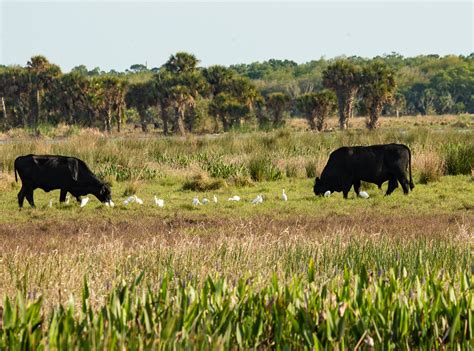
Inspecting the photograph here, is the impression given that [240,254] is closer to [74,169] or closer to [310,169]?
[74,169]

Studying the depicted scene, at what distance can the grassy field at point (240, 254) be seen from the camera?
462 cm

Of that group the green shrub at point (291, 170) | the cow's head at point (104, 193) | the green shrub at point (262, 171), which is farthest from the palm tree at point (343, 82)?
the cow's head at point (104, 193)

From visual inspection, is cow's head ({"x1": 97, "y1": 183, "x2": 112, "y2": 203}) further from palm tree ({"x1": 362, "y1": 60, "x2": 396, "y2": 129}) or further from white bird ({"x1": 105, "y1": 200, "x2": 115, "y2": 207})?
palm tree ({"x1": 362, "y1": 60, "x2": 396, "y2": 129})

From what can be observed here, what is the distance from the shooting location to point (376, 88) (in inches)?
1794

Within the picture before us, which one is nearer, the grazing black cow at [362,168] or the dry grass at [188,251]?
the dry grass at [188,251]

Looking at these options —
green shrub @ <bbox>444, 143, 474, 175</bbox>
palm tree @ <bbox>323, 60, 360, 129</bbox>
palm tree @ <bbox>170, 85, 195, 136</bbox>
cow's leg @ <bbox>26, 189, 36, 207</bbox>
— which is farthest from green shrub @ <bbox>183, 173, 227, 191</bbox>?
palm tree @ <bbox>323, 60, 360, 129</bbox>

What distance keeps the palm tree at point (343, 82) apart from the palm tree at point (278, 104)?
3.06 metres

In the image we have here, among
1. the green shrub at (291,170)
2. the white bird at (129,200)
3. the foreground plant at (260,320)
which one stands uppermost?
the foreground plant at (260,320)

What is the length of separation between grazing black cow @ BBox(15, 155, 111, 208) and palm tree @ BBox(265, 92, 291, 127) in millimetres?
35383

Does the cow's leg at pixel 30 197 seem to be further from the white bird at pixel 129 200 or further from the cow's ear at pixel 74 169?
the white bird at pixel 129 200

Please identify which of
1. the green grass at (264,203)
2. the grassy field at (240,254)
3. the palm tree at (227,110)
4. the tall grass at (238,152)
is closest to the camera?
the grassy field at (240,254)

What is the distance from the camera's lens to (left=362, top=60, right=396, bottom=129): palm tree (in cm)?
4541

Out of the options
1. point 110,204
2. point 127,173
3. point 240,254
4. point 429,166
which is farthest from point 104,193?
point 240,254

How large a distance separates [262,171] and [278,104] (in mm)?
32740
